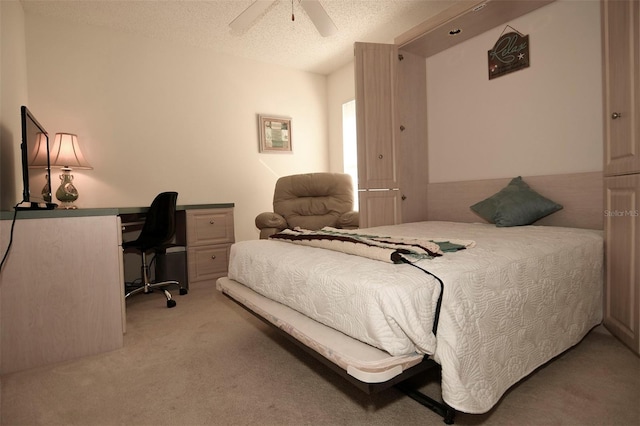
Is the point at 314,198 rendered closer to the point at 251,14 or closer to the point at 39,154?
the point at 251,14

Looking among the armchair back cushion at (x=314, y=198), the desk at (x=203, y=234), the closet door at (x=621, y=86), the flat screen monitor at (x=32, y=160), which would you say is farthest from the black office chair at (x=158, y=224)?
the closet door at (x=621, y=86)

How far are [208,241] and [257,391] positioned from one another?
2.20m

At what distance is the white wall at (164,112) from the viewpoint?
3.22 metres

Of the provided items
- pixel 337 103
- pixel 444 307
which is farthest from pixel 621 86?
pixel 337 103

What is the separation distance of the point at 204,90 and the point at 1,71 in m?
1.97

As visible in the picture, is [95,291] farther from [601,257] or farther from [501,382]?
[601,257]

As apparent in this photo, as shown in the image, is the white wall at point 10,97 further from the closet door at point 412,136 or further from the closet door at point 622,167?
the closet door at point 622,167

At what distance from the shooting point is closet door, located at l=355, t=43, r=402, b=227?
3178mm

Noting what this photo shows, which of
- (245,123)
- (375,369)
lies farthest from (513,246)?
(245,123)

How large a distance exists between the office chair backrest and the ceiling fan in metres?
1.50

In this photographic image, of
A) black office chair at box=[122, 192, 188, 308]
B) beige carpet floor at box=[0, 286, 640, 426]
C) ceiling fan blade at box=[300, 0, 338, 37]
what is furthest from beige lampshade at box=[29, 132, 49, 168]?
ceiling fan blade at box=[300, 0, 338, 37]

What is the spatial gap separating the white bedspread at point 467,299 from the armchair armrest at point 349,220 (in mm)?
1713

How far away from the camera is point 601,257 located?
189 centimetres

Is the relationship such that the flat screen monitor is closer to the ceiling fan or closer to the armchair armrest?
the ceiling fan
